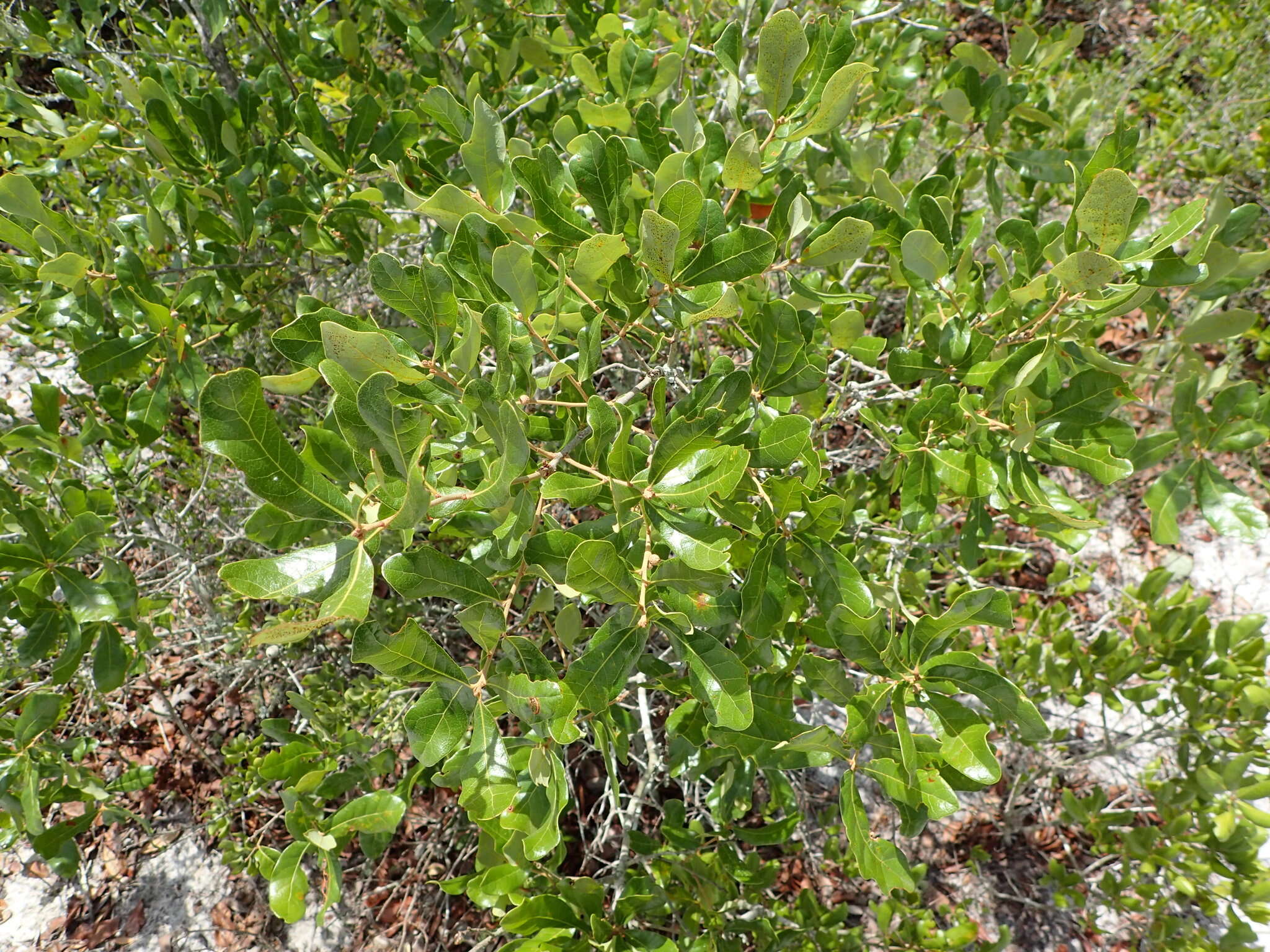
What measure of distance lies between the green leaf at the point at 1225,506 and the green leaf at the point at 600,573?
109 centimetres

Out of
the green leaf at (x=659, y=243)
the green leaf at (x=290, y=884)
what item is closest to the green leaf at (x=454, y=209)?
the green leaf at (x=659, y=243)

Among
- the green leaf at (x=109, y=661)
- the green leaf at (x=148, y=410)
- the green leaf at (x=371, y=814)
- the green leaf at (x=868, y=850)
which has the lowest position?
the green leaf at (x=371, y=814)

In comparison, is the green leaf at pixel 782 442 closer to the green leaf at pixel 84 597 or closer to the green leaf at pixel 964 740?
the green leaf at pixel 964 740

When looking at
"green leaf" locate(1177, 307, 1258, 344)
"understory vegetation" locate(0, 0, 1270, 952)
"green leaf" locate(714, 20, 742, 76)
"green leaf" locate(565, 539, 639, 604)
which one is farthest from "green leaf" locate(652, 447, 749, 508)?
"green leaf" locate(1177, 307, 1258, 344)

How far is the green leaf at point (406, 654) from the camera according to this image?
3.34 feet

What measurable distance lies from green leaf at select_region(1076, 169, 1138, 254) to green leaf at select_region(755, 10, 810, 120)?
19.6 inches

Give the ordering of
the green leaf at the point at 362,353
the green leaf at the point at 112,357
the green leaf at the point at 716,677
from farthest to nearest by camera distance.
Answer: the green leaf at the point at 112,357, the green leaf at the point at 716,677, the green leaf at the point at 362,353

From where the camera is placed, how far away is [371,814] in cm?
161

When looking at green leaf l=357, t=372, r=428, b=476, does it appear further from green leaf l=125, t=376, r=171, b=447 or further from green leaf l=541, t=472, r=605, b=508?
green leaf l=125, t=376, r=171, b=447

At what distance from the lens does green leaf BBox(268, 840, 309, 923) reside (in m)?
1.53

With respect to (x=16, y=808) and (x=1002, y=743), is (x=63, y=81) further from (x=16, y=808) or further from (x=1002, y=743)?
(x=1002, y=743)

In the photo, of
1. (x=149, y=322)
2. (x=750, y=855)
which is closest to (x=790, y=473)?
(x=750, y=855)

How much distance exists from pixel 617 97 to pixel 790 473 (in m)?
1.00

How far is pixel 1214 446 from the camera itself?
149 cm
